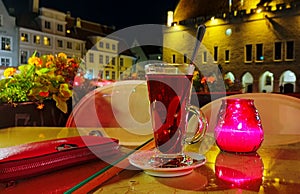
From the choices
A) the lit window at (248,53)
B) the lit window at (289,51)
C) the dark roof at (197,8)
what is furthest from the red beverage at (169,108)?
the dark roof at (197,8)

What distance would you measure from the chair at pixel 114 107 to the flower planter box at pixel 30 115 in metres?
0.18

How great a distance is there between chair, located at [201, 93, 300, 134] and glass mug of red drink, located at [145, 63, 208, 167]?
29.6 inches

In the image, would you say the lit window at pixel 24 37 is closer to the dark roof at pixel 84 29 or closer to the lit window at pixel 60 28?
the lit window at pixel 60 28

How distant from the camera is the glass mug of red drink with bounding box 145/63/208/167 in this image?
61 centimetres

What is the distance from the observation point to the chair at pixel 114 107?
5.11 feet

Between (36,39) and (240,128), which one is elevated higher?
(36,39)

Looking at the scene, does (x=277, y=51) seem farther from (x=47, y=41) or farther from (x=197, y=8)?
(x=47, y=41)

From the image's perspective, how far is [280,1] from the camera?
14844 millimetres

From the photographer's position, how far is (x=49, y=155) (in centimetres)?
55

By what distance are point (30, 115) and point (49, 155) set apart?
1.11 m

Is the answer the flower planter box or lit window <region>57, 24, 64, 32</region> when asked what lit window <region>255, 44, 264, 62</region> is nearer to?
lit window <region>57, 24, 64, 32</region>

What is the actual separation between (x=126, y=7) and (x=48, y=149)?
13.7m

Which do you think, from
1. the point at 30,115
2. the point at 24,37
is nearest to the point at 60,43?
the point at 24,37

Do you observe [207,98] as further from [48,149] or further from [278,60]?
[278,60]
